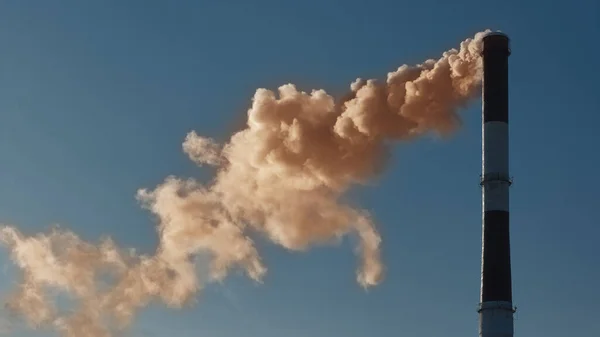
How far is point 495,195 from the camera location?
60500mm

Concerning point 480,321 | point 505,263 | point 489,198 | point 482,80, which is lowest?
point 480,321

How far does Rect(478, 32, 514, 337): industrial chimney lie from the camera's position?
2287 inches

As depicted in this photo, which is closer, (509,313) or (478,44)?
(509,313)

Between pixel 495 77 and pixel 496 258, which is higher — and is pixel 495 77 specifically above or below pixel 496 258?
above

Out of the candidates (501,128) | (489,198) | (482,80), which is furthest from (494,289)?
(482,80)

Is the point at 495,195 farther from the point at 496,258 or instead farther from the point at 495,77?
the point at 495,77

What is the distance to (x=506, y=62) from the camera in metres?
64.2

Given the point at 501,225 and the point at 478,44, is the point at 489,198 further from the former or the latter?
the point at 478,44

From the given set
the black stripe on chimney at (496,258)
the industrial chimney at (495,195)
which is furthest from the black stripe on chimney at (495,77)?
the black stripe on chimney at (496,258)

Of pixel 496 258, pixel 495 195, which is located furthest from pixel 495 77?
pixel 496 258

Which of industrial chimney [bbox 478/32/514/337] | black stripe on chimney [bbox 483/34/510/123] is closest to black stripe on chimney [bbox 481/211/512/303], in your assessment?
Result: industrial chimney [bbox 478/32/514/337]

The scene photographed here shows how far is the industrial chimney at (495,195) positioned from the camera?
5809 centimetres

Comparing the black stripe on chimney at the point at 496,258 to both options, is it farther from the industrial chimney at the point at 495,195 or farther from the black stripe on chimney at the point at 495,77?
the black stripe on chimney at the point at 495,77

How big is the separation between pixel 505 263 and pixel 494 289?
1.91m
